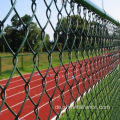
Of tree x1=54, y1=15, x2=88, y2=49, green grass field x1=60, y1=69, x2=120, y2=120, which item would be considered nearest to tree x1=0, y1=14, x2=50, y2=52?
tree x1=54, y1=15, x2=88, y2=49

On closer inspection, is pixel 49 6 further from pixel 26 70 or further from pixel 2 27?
pixel 26 70

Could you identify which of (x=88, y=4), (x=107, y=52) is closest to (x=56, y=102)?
(x=107, y=52)

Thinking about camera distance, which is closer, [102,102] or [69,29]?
[69,29]

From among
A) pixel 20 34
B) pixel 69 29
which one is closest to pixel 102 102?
pixel 69 29

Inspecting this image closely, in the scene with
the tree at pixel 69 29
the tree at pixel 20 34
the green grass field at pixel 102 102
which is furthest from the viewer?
the green grass field at pixel 102 102

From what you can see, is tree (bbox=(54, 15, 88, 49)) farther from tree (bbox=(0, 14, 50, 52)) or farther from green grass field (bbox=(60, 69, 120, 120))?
green grass field (bbox=(60, 69, 120, 120))

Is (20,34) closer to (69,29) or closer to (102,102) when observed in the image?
(69,29)

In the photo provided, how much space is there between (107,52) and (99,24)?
0.56 meters

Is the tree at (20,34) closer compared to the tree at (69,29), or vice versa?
the tree at (20,34)

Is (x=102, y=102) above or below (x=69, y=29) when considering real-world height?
below

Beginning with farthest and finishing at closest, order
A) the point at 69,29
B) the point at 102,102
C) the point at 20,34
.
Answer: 1. the point at 102,102
2. the point at 69,29
3. the point at 20,34

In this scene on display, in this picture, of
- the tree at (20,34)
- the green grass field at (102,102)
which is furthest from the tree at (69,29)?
the green grass field at (102,102)

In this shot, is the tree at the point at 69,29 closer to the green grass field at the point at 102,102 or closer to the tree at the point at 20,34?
the tree at the point at 20,34

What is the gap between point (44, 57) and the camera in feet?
59.8
